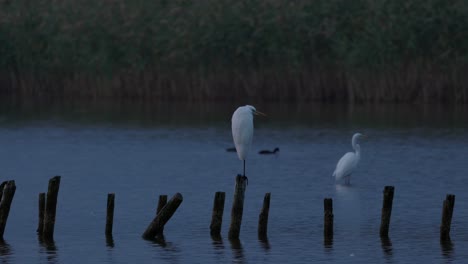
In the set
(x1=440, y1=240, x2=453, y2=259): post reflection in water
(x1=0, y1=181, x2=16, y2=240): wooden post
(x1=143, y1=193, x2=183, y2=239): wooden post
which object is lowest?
(x1=440, y1=240, x2=453, y2=259): post reflection in water

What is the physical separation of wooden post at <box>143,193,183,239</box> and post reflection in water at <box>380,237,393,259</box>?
2.54m

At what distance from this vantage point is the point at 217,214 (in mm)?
16828

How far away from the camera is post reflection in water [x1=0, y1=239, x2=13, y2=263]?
1595 centimetres

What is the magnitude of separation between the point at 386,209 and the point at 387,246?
504 mm

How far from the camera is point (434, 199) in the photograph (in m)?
21.3

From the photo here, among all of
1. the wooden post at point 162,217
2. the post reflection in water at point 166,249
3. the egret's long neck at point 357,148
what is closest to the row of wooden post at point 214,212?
the wooden post at point 162,217

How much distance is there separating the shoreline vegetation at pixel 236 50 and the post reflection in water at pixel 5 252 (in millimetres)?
26312

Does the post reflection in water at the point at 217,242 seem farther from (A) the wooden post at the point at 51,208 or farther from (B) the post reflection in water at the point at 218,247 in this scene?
(A) the wooden post at the point at 51,208

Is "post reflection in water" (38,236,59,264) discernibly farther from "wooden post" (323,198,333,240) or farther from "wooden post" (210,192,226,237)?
"wooden post" (323,198,333,240)

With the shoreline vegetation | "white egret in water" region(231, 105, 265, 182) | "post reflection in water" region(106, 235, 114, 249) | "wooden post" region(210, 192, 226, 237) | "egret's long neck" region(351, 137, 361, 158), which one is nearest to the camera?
"wooden post" region(210, 192, 226, 237)

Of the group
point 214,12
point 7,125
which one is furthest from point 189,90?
point 7,125

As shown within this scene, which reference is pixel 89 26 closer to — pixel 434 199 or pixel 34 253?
pixel 434 199

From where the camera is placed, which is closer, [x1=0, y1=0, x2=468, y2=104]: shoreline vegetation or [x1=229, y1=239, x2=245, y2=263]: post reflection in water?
[x1=229, y1=239, x2=245, y2=263]: post reflection in water

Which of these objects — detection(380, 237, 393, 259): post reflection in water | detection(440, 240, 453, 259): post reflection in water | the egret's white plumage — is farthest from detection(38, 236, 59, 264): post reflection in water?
detection(440, 240, 453, 259): post reflection in water
